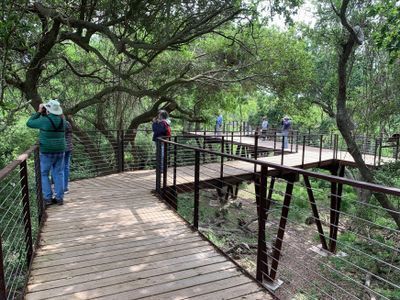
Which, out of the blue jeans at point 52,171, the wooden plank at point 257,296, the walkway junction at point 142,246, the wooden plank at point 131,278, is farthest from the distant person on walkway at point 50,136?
the wooden plank at point 257,296

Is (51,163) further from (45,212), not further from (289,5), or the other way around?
(289,5)

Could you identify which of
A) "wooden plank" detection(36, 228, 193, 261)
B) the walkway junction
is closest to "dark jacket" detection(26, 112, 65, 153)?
the walkway junction

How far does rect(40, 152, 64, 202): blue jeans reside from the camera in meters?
5.05

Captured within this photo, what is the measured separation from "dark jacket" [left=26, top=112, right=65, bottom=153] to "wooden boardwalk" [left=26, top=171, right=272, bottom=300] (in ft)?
3.40

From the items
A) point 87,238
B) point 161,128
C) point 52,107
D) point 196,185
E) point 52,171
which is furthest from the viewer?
point 161,128

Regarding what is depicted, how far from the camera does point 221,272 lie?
337 centimetres

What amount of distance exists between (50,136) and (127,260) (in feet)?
7.95

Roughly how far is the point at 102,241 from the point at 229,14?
6576mm

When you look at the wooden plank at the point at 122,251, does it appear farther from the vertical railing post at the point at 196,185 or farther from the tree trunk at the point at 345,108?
the tree trunk at the point at 345,108

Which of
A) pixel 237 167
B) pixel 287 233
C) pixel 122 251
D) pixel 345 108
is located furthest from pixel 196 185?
pixel 237 167

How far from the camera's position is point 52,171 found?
17.3 feet

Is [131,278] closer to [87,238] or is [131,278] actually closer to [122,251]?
[122,251]

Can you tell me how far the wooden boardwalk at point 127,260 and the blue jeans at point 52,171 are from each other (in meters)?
0.26

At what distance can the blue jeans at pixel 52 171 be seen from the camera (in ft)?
16.6
